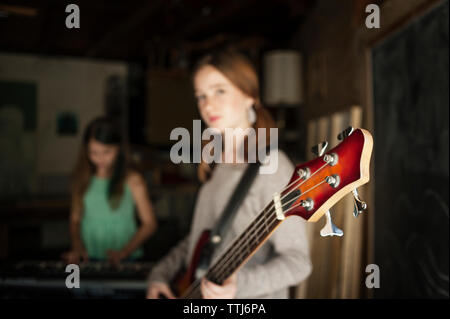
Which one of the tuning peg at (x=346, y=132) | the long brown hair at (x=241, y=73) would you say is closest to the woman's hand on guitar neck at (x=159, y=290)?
the long brown hair at (x=241, y=73)

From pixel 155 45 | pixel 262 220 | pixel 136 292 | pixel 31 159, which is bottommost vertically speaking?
pixel 136 292

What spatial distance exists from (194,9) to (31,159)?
2.30 metres

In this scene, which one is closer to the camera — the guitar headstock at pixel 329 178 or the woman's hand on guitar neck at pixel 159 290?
the guitar headstock at pixel 329 178

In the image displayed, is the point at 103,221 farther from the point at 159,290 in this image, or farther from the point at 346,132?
the point at 346,132

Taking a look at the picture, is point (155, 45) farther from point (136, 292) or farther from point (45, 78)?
point (136, 292)

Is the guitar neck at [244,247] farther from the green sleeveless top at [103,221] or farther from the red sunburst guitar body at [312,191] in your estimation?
the green sleeveless top at [103,221]

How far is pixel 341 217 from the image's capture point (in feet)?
3.72

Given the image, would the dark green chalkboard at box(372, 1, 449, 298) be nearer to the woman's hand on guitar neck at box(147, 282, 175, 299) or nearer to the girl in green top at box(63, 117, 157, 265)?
the woman's hand on guitar neck at box(147, 282, 175, 299)

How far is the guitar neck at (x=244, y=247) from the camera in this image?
1.93 feet

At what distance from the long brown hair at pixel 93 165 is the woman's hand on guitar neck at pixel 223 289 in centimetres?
91

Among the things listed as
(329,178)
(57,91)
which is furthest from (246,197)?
(57,91)

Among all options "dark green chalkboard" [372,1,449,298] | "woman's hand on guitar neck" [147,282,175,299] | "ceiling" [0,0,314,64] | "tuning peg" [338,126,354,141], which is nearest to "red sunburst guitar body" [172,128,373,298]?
"tuning peg" [338,126,354,141]

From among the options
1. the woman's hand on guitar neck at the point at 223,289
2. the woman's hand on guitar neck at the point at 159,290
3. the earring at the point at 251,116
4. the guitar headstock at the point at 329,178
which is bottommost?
the woman's hand on guitar neck at the point at 159,290
